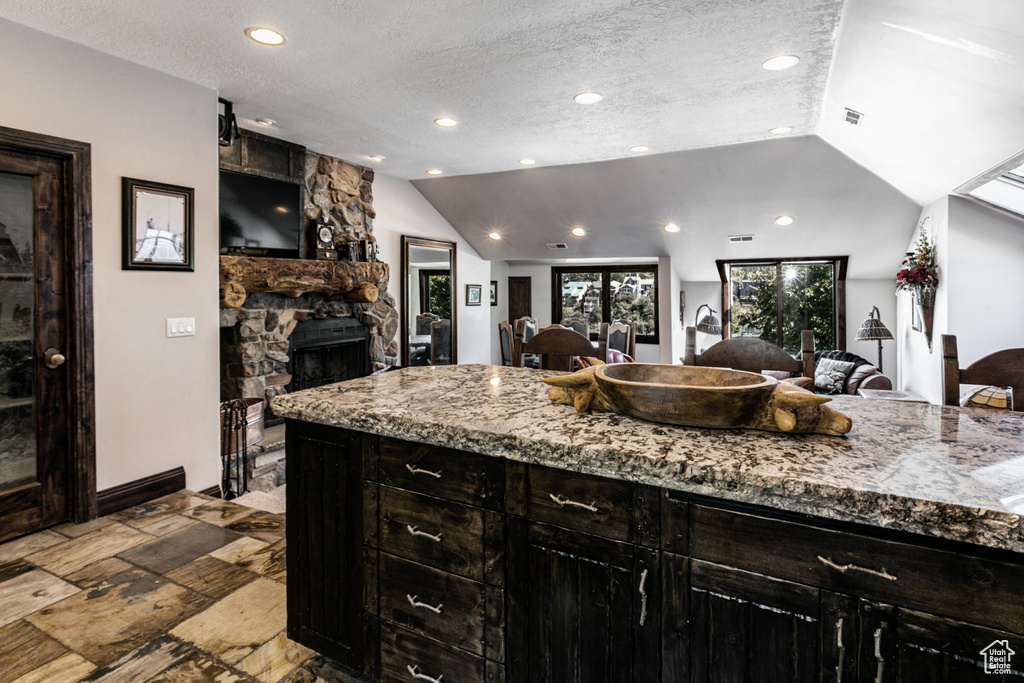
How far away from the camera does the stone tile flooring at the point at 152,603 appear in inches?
69.4

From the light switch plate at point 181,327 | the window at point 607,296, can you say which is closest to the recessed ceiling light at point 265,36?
the light switch plate at point 181,327

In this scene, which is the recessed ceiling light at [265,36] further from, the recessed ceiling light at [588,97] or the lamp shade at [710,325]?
the lamp shade at [710,325]

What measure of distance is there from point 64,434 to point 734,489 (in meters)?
3.27

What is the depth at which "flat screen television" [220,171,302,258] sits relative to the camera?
4141 millimetres

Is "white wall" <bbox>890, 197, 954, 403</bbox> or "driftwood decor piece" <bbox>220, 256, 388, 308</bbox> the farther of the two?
"white wall" <bbox>890, 197, 954, 403</bbox>

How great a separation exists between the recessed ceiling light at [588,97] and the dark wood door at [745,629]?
10.3 ft

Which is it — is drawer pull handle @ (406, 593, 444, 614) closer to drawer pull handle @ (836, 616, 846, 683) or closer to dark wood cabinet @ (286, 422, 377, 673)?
dark wood cabinet @ (286, 422, 377, 673)

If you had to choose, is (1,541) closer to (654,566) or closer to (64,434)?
(64,434)

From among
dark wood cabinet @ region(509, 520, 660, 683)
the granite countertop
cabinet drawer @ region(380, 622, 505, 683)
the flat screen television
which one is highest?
the flat screen television

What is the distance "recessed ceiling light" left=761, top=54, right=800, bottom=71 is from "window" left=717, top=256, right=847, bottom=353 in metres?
4.96

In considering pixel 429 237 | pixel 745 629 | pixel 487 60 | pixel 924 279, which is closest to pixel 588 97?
pixel 487 60

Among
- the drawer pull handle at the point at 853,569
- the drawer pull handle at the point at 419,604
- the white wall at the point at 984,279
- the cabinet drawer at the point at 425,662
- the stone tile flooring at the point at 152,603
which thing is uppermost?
the white wall at the point at 984,279

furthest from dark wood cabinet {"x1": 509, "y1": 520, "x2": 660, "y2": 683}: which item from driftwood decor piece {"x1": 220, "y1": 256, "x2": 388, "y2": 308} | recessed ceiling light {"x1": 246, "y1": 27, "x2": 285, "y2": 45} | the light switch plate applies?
driftwood decor piece {"x1": 220, "y1": 256, "x2": 388, "y2": 308}

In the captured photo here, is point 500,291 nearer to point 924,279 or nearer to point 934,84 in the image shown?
point 924,279
